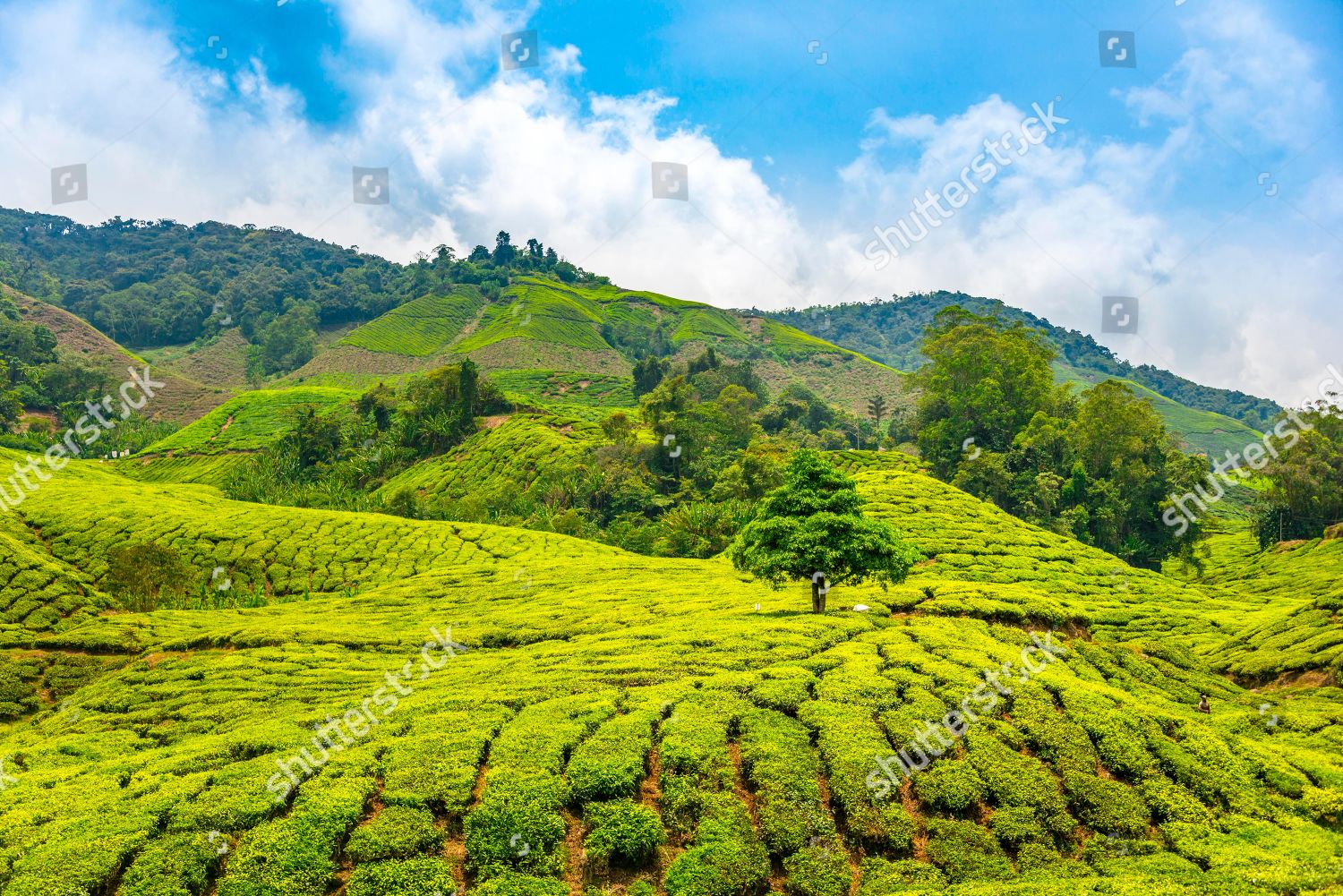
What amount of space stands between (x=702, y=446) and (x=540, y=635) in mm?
48914

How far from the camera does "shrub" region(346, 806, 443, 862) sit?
1273cm

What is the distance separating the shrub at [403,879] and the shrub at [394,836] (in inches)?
7.9

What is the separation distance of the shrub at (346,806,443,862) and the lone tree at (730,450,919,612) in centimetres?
1404

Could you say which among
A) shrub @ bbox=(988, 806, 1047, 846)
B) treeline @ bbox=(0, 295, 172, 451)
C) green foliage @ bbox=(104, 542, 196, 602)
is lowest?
shrub @ bbox=(988, 806, 1047, 846)

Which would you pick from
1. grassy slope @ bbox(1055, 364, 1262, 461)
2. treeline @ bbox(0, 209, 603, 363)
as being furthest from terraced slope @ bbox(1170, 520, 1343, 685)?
treeline @ bbox(0, 209, 603, 363)

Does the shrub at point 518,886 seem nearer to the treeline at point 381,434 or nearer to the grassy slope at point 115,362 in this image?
the treeline at point 381,434

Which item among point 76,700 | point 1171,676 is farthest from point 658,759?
point 76,700

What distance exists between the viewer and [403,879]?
12.2 metres

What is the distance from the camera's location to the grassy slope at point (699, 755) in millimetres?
12727

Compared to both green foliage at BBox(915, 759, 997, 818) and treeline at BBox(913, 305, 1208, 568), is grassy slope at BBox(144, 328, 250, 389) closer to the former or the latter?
treeline at BBox(913, 305, 1208, 568)

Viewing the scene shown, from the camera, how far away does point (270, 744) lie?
54.4 feet

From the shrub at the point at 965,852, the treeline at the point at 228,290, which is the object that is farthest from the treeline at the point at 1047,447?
the treeline at the point at 228,290

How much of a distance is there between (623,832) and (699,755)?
98.5 inches

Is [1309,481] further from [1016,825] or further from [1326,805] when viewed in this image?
[1016,825]
